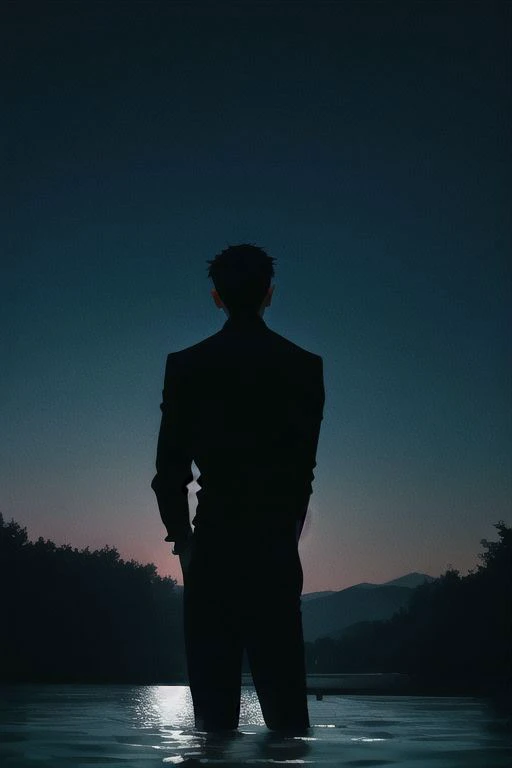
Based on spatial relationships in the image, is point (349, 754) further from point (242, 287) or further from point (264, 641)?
point (242, 287)

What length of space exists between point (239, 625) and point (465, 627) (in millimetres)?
87449

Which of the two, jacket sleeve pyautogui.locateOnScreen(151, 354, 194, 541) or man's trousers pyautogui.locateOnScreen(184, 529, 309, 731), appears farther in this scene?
jacket sleeve pyautogui.locateOnScreen(151, 354, 194, 541)

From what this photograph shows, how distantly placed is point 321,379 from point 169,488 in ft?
3.57

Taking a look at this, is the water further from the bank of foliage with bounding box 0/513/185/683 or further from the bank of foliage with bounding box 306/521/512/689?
the bank of foliage with bounding box 0/513/185/683

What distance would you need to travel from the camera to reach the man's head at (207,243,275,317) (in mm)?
6094

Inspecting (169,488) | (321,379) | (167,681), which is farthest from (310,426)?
(167,681)

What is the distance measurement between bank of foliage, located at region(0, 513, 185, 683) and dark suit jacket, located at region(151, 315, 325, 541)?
91252mm

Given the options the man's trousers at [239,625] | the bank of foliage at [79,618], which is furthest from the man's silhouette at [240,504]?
the bank of foliage at [79,618]

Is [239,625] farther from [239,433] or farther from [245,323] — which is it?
[245,323]

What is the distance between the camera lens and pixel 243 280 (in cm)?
608

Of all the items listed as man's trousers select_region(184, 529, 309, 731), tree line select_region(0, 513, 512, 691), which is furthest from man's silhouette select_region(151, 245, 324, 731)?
tree line select_region(0, 513, 512, 691)

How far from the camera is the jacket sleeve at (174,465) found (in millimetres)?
5695

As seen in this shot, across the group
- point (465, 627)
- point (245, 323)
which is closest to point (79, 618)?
point (465, 627)

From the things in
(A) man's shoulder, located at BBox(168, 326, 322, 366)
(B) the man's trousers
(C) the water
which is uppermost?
(A) man's shoulder, located at BBox(168, 326, 322, 366)
